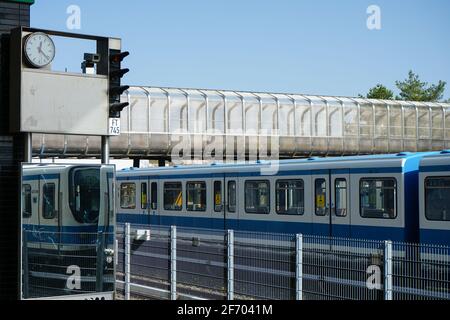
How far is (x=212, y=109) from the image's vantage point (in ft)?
134

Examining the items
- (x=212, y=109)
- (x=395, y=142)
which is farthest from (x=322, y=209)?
(x=395, y=142)

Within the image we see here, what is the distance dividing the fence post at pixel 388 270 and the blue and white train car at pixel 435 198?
7613 mm

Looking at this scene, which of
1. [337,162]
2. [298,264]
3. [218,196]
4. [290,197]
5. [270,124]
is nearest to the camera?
[298,264]

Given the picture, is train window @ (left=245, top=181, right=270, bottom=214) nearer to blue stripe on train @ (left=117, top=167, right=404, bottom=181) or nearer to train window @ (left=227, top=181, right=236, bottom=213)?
blue stripe on train @ (left=117, top=167, right=404, bottom=181)

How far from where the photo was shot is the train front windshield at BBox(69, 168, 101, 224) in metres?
11.9

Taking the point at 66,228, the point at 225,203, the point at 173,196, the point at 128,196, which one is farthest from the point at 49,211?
the point at 128,196

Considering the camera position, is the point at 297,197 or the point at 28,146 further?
the point at 297,197

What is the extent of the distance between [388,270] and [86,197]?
4560 mm

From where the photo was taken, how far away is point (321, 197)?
69.1 ft

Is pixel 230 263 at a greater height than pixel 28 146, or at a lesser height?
lesser

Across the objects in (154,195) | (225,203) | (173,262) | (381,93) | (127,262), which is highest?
(381,93)

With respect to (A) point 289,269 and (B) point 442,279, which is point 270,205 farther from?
(B) point 442,279

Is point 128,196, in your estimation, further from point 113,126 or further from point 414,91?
point 414,91

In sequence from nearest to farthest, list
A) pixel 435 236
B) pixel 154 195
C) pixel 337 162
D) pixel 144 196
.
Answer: pixel 435 236, pixel 337 162, pixel 154 195, pixel 144 196
